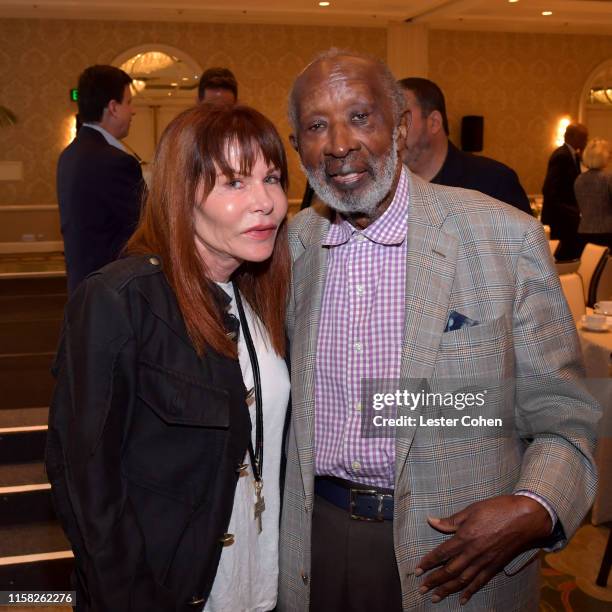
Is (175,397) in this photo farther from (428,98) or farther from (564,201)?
(564,201)

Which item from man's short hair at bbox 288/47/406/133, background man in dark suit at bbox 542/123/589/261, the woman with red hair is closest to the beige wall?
background man in dark suit at bbox 542/123/589/261

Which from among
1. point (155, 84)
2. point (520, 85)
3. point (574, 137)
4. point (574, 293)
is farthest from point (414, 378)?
point (520, 85)

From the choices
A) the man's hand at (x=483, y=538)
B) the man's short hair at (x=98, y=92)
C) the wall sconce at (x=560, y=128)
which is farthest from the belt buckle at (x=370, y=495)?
the wall sconce at (x=560, y=128)

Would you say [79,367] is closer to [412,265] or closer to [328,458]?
[328,458]

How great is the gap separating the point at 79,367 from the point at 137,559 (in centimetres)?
37

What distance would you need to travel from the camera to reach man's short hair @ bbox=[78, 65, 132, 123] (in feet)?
12.1

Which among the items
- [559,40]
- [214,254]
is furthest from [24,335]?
[559,40]

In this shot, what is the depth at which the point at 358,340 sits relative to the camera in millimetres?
1553

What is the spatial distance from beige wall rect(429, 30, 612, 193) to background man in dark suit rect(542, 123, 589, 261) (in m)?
4.54

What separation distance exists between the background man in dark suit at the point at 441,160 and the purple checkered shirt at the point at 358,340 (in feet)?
5.88

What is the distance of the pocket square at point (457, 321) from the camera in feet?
4.83

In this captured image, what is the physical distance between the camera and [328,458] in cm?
154
